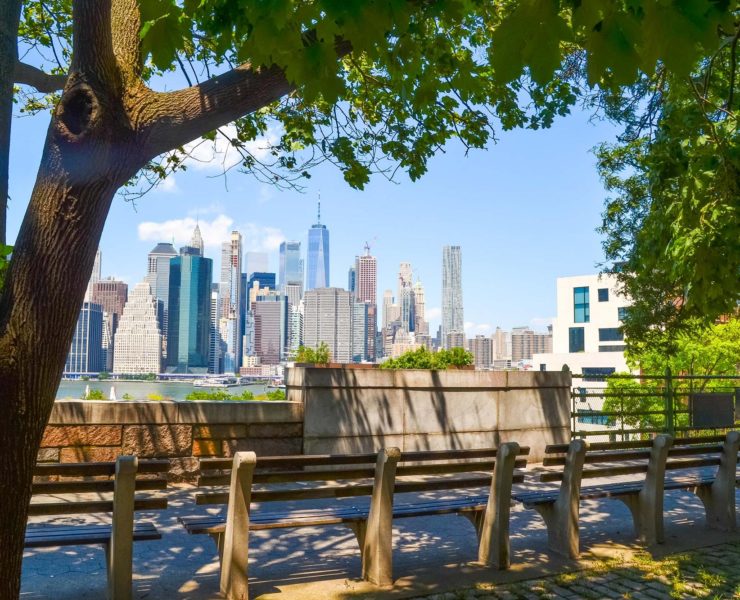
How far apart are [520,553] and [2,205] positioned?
17.7ft

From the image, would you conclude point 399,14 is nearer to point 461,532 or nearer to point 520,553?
point 520,553

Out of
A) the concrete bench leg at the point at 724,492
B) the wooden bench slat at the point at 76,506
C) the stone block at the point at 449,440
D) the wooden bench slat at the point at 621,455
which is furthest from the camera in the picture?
the stone block at the point at 449,440

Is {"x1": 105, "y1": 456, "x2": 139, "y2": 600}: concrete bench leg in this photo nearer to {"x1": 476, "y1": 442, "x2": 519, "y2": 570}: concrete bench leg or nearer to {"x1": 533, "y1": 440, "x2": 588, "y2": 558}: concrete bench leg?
{"x1": 476, "y1": 442, "x2": 519, "y2": 570}: concrete bench leg

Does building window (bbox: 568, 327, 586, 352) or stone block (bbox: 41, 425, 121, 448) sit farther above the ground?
building window (bbox: 568, 327, 586, 352)

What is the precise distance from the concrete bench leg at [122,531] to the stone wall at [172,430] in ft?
13.5

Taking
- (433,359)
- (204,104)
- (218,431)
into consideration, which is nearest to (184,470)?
(218,431)

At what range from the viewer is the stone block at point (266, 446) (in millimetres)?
8969

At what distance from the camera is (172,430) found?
8.66 metres

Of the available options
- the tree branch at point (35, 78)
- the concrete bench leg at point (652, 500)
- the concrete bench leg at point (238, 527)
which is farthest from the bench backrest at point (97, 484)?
the tree branch at point (35, 78)

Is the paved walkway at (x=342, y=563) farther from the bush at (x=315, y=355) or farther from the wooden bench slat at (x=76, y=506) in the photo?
the bush at (x=315, y=355)

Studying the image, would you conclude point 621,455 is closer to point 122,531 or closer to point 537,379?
point 122,531

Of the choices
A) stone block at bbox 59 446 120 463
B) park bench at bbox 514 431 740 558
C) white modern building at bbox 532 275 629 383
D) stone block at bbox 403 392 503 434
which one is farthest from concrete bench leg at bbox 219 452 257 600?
white modern building at bbox 532 275 629 383

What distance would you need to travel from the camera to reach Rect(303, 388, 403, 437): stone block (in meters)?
9.45

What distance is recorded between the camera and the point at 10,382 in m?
3.57
